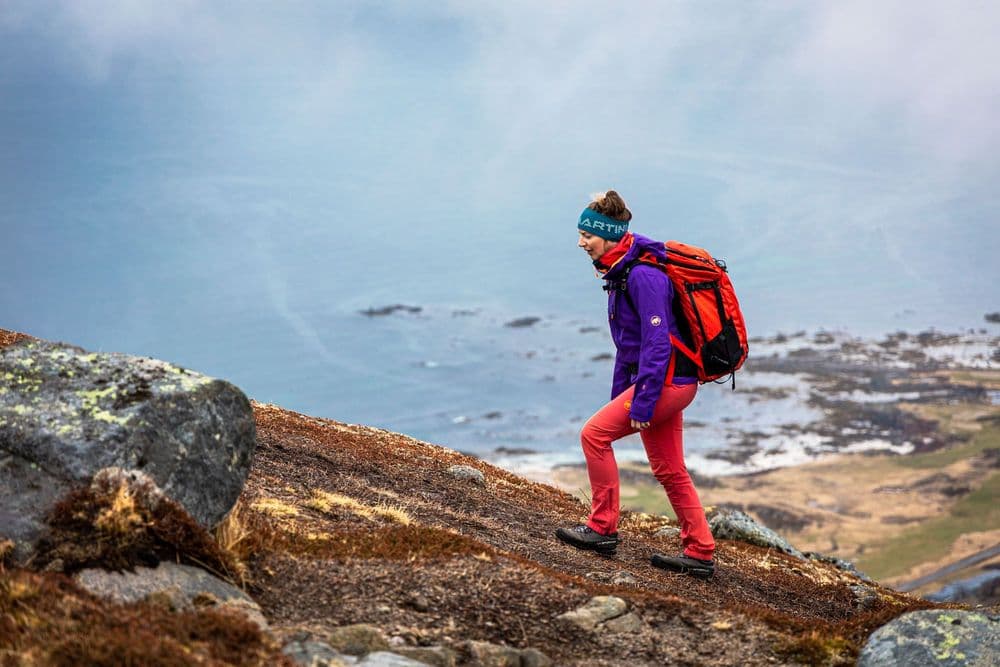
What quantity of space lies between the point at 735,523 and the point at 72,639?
719 inches

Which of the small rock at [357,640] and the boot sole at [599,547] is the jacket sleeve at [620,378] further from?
the small rock at [357,640]

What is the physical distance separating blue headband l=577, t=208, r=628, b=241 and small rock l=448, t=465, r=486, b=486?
8969 mm

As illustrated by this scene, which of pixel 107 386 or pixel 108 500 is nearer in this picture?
pixel 108 500

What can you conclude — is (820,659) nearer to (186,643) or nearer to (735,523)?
(186,643)

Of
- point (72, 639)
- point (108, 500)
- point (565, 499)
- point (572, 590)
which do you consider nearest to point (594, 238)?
point (572, 590)

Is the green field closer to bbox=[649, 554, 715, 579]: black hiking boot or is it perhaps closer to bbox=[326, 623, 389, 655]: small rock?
bbox=[649, 554, 715, 579]: black hiking boot

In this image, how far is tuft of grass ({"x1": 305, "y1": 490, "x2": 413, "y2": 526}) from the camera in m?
13.5

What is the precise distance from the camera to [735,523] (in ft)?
74.9

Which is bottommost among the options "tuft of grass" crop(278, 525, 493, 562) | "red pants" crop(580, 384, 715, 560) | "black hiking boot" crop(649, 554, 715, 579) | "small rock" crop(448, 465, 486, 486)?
"tuft of grass" crop(278, 525, 493, 562)

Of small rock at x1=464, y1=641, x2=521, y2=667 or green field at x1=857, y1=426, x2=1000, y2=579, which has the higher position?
green field at x1=857, y1=426, x2=1000, y2=579

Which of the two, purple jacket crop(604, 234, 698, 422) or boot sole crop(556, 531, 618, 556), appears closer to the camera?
purple jacket crop(604, 234, 698, 422)

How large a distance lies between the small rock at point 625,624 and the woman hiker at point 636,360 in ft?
7.91

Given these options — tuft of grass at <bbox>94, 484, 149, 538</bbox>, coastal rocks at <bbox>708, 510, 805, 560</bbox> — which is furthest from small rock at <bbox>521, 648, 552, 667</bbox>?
coastal rocks at <bbox>708, 510, 805, 560</bbox>

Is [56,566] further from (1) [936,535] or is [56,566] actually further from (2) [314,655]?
(1) [936,535]
